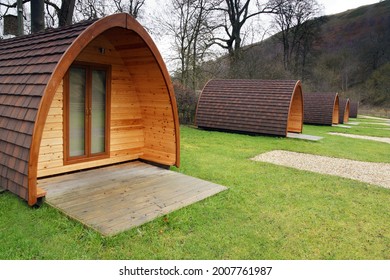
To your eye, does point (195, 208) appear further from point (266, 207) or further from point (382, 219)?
point (382, 219)

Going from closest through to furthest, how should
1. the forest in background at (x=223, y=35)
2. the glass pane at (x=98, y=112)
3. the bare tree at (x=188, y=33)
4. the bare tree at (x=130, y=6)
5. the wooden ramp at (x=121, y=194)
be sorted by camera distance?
the wooden ramp at (x=121, y=194) → the glass pane at (x=98, y=112) → the forest in background at (x=223, y=35) → the bare tree at (x=188, y=33) → the bare tree at (x=130, y=6)

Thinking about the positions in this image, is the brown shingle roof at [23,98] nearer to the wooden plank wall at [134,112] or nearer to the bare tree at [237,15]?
the wooden plank wall at [134,112]

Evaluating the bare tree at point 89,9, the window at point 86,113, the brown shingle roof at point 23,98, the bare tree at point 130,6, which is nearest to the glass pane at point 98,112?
the window at point 86,113

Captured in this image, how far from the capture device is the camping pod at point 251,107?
12.6m

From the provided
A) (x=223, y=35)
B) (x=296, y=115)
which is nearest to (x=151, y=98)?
(x=296, y=115)

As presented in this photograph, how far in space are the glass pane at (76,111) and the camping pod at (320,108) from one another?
1907 centimetres

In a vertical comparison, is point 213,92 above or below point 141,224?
above

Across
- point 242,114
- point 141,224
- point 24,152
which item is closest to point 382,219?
point 141,224

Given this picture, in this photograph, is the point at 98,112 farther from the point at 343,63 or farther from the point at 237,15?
the point at 343,63

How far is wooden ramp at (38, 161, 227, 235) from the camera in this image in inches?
151

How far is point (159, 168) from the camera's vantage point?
632 cm

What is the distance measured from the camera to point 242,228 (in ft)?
12.6
